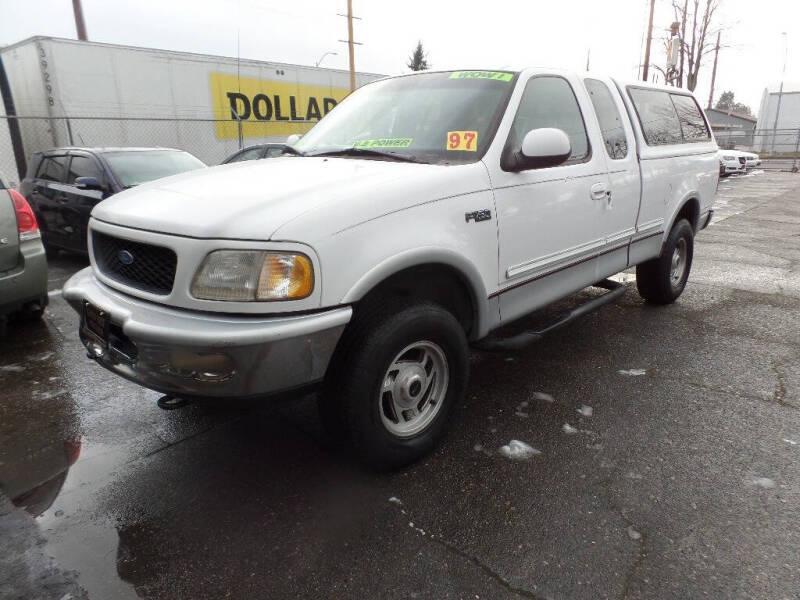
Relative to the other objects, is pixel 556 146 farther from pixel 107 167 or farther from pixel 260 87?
pixel 260 87

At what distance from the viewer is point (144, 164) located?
7258 mm

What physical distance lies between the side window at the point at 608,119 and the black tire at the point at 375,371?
79.7 inches

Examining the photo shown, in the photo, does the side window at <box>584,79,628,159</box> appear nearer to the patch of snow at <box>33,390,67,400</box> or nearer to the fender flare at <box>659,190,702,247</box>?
the fender flare at <box>659,190,702,247</box>

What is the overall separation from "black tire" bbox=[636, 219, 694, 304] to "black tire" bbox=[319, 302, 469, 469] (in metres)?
2.99

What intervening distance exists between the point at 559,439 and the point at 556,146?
5.02ft

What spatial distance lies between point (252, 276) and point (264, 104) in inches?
599

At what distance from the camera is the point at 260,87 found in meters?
15.7

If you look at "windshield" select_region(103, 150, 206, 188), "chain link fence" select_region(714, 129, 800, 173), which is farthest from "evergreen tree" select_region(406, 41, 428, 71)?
"windshield" select_region(103, 150, 206, 188)

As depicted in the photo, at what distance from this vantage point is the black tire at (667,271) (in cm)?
486

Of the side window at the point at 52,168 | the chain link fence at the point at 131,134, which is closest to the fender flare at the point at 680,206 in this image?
the side window at the point at 52,168

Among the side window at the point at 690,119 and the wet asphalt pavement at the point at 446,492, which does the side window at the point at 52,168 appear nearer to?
the wet asphalt pavement at the point at 446,492

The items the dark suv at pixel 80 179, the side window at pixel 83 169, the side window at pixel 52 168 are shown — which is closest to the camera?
the dark suv at pixel 80 179

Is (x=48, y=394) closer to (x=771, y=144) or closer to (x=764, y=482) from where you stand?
(x=764, y=482)

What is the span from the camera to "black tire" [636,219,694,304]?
4.86 metres
